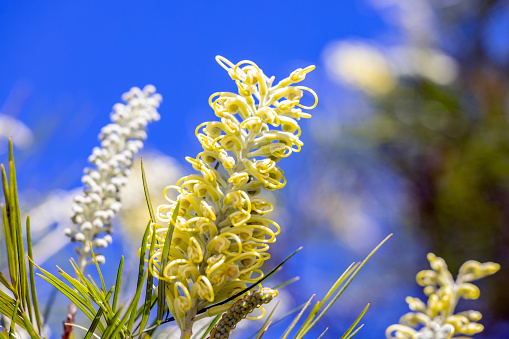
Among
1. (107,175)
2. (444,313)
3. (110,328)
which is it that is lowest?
(444,313)

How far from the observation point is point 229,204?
0.38 meters

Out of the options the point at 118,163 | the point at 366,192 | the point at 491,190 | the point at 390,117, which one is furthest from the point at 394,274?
the point at 118,163

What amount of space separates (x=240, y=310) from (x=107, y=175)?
0.22 meters

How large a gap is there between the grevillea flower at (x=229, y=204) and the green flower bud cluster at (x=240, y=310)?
0.02m

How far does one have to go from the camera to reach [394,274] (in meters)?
2.12

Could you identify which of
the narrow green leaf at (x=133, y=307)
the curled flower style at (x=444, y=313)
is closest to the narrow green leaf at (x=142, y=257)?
the narrow green leaf at (x=133, y=307)

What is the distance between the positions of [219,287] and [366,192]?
197 cm

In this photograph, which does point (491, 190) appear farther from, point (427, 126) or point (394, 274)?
point (394, 274)

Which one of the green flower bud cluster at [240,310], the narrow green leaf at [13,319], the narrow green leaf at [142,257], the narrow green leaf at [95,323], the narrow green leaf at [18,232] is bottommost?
the green flower bud cluster at [240,310]

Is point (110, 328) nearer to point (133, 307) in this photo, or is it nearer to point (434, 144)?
point (133, 307)

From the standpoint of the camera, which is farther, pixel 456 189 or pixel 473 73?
pixel 473 73

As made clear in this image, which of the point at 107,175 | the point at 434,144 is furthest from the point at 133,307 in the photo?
the point at 434,144

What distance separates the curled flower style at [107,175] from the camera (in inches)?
17.6

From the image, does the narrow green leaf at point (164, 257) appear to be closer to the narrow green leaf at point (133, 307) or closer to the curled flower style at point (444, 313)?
the narrow green leaf at point (133, 307)
